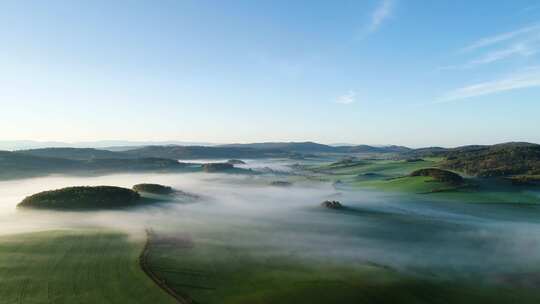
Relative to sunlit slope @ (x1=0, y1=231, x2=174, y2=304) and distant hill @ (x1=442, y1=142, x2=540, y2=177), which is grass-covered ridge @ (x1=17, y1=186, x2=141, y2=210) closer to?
sunlit slope @ (x1=0, y1=231, x2=174, y2=304)

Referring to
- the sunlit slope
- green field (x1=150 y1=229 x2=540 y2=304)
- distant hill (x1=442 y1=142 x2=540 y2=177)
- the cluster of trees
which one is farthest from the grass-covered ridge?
Result: distant hill (x1=442 y1=142 x2=540 y2=177)

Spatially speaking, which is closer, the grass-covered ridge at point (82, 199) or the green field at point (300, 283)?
the green field at point (300, 283)

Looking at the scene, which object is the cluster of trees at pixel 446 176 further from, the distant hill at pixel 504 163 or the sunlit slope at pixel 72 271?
the sunlit slope at pixel 72 271

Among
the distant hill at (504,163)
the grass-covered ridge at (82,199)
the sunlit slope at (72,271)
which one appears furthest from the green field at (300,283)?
the distant hill at (504,163)

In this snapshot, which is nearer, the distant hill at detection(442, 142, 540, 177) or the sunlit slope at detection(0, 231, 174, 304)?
the sunlit slope at detection(0, 231, 174, 304)

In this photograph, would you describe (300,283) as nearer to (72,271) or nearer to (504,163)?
(72,271)

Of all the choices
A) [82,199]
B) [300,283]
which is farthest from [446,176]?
[82,199]
